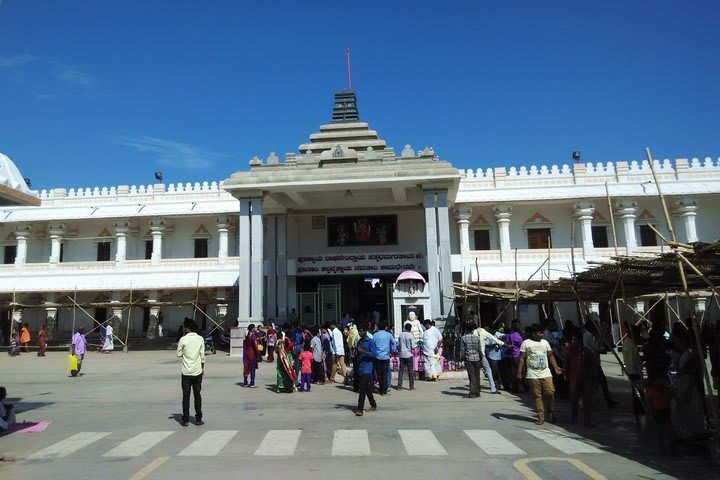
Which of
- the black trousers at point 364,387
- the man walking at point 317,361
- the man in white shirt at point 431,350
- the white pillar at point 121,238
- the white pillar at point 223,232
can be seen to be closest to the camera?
the black trousers at point 364,387

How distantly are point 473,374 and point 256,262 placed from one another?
40.5 ft

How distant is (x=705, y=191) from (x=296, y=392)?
22.1m

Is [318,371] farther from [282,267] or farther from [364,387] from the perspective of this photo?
[282,267]

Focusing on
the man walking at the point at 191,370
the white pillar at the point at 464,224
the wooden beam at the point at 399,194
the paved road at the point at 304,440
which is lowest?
the paved road at the point at 304,440

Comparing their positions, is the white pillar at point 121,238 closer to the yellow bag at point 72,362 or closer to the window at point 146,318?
the window at point 146,318

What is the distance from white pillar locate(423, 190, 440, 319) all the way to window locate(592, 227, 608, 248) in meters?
9.80

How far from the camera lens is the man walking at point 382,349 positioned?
995 cm

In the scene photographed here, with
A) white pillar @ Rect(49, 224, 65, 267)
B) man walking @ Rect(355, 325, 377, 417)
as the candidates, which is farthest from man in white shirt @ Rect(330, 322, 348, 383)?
white pillar @ Rect(49, 224, 65, 267)

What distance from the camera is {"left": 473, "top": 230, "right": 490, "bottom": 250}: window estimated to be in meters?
26.5

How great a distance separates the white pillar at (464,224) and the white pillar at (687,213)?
31.4ft

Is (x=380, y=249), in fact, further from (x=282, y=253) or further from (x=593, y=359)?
(x=593, y=359)

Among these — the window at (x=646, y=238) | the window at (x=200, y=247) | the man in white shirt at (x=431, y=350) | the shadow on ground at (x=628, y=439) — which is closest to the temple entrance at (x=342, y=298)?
the window at (x=200, y=247)

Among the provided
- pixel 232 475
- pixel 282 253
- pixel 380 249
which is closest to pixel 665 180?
pixel 380 249

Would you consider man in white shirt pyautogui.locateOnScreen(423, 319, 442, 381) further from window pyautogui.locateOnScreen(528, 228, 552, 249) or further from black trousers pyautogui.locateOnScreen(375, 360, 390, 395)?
window pyautogui.locateOnScreen(528, 228, 552, 249)
